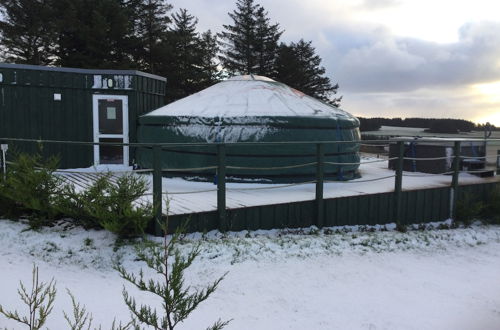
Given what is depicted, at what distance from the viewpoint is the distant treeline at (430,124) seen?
2608cm

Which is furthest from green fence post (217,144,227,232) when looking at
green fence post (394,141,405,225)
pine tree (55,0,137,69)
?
pine tree (55,0,137,69)

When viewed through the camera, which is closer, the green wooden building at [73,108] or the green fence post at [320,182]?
the green fence post at [320,182]

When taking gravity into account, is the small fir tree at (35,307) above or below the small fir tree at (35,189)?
below

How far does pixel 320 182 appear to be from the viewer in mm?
5605

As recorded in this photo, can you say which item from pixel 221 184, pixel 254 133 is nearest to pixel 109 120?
pixel 254 133

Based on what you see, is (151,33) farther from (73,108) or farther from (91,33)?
(73,108)

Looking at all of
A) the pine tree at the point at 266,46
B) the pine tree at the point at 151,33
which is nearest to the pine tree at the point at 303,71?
the pine tree at the point at 266,46

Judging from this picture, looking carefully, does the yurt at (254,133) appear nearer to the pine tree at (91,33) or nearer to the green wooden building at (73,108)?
the green wooden building at (73,108)

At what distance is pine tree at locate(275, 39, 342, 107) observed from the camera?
26.6 m

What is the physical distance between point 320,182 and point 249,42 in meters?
24.0

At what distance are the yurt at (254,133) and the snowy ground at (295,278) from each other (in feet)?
6.33

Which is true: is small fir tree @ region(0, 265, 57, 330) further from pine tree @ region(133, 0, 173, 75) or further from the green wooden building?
pine tree @ region(133, 0, 173, 75)

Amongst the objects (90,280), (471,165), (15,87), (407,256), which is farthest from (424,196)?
(15,87)

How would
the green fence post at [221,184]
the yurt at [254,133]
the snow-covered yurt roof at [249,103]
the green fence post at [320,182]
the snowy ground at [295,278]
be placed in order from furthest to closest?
the snow-covered yurt roof at [249,103]
the yurt at [254,133]
the green fence post at [320,182]
the green fence post at [221,184]
the snowy ground at [295,278]
